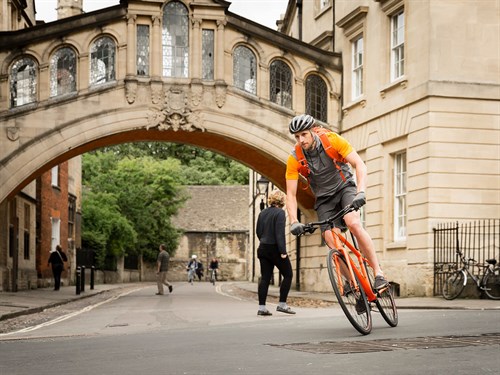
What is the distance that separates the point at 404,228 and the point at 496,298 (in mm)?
5205

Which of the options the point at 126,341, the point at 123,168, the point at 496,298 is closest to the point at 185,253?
the point at 123,168

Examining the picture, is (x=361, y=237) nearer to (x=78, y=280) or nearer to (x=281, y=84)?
(x=281, y=84)

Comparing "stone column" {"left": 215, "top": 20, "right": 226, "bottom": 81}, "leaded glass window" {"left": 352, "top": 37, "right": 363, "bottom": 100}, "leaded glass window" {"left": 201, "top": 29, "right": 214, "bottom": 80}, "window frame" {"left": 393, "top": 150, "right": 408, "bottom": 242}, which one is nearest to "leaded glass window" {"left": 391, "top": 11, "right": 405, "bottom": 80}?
"window frame" {"left": 393, "top": 150, "right": 408, "bottom": 242}

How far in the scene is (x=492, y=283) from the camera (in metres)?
18.8

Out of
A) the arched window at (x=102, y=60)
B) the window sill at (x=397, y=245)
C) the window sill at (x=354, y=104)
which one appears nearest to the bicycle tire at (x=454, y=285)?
the window sill at (x=397, y=245)

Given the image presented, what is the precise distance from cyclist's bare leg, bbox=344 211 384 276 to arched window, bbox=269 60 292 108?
762 inches

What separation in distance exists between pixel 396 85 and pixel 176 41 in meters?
7.15

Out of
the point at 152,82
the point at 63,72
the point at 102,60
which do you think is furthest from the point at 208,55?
the point at 63,72

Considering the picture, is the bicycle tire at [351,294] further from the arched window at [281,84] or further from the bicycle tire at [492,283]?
the arched window at [281,84]

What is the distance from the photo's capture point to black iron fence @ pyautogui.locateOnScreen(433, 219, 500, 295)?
20969 mm

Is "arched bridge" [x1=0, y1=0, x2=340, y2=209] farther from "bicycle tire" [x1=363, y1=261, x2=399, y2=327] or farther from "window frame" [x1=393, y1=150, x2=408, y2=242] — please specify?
"bicycle tire" [x1=363, y1=261, x2=399, y2=327]

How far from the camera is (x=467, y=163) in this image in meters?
22.0

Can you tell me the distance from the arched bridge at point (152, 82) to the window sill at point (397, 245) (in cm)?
529

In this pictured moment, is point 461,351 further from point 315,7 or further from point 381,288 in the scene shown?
point 315,7
